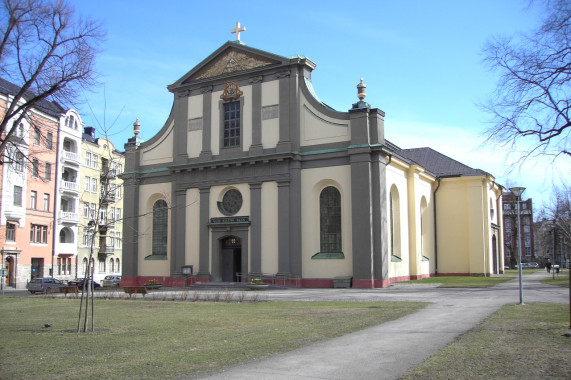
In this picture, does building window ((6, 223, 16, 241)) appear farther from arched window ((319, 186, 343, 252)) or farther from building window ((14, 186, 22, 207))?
arched window ((319, 186, 343, 252))

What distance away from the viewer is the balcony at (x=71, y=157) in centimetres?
5778

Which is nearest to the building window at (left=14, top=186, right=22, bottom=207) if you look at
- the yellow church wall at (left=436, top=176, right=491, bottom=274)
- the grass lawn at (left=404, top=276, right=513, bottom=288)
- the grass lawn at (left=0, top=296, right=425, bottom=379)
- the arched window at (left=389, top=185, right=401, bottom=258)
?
the grass lawn at (left=0, top=296, right=425, bottom=379)

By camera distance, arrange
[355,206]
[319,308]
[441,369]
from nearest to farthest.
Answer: [441,369]
[319,308]
[355,206]

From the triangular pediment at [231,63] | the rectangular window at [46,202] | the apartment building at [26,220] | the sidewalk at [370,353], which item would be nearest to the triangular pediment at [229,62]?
the triangular pediment at [231,63]

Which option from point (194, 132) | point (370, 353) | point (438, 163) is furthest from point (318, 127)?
point (370, 353)

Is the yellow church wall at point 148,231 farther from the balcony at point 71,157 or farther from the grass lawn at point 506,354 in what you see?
the grass lawn at point 506,354

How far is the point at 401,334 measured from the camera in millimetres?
12477

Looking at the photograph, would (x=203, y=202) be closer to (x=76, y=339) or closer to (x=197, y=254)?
(x=197, y=254)

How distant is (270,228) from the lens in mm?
35844

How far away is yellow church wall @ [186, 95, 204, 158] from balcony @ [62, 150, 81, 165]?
23456mm

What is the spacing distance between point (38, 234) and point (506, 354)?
52008 mm

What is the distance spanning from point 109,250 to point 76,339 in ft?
188

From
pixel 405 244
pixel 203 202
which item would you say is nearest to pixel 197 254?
pixel 203 202

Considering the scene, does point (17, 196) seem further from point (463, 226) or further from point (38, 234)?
point (463, 226)
